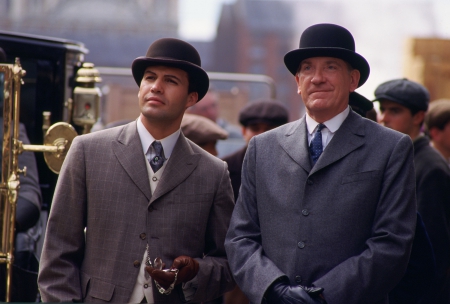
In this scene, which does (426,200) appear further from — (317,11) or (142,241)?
(317,11)

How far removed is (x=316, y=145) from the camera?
3.11 m

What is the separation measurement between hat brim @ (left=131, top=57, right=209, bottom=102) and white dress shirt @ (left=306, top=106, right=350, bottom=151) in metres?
0.56

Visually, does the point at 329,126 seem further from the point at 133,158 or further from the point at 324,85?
the point at 133,158

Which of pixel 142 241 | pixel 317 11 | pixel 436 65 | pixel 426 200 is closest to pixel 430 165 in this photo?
pixel 426 200

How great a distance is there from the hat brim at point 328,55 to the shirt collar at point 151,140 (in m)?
0.62

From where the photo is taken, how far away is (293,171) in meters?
3.04

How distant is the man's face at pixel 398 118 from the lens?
15.0 ft

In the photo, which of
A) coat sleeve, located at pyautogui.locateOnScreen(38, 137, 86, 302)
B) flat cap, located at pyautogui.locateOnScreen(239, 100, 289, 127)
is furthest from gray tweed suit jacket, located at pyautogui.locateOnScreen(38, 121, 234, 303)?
flat cap, located at pyautogui.locateOnScreen(239, 100, 289, 127)

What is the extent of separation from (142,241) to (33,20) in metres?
28.6

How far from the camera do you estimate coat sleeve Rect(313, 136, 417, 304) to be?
2809 mm

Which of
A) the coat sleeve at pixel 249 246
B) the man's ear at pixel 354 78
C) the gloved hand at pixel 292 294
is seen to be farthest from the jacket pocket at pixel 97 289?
the man's ear at pixel 354 78

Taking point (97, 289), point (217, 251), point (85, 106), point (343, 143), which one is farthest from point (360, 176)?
point (85, 106)

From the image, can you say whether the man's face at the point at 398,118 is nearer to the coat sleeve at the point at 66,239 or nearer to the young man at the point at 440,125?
the young man at the point at 440,125

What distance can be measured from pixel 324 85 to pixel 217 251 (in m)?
0.89
